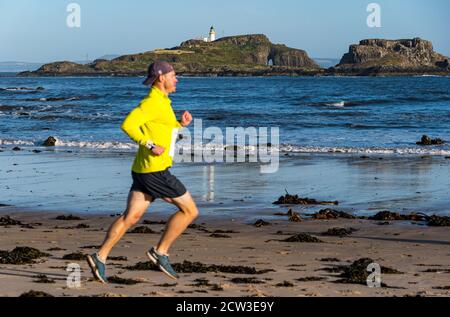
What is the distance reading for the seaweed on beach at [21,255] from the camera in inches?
347

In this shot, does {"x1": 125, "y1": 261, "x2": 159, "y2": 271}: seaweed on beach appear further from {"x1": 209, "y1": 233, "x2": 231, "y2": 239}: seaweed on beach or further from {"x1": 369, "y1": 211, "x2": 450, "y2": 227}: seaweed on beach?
{"x1": 369, "y1": 211, "x2": 450, "y2": 227}: seaweed on beach

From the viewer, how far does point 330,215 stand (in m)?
12.9

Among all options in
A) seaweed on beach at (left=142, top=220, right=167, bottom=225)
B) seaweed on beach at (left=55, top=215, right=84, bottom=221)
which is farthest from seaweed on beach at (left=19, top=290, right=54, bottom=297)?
seaweed on beach at (left=55, top=215, right=84, bottom=221)

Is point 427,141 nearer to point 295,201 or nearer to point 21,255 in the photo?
point 295,201

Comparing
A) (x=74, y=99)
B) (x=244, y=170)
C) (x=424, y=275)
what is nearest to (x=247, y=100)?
(x=74, y=99)

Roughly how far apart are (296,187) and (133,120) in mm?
9056

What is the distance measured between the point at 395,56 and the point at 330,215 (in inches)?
6377

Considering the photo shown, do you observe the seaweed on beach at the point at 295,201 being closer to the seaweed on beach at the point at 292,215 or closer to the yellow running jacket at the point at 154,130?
the seaweed on beach at the point at 292,215

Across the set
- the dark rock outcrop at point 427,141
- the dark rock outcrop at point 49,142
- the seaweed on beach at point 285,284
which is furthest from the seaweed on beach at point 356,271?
the dark rock outcrop at point 49,142

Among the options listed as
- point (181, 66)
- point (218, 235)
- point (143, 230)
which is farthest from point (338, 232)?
point (181, 66)

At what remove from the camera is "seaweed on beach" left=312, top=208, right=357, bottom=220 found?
12.9 metres
